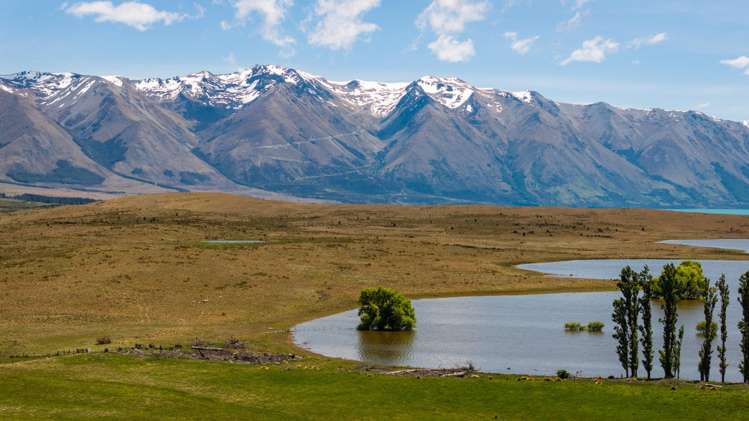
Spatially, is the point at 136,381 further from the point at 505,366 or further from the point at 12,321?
the point at 12,321

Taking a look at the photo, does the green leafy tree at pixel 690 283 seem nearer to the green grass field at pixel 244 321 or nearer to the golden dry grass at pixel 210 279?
the green grass field at pixel 244 321

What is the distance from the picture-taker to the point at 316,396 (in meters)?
56.7

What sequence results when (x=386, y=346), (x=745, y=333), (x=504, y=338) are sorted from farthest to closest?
(x=504, y=338)
(x=386, y=346)
(x=745, y=333)

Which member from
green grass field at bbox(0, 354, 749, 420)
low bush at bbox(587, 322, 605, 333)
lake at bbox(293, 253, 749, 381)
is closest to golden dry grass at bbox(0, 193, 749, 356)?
lake at bbox(293, 253, 749, 381)

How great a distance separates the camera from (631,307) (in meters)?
68.2

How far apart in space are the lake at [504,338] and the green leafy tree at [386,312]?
5.33 feet

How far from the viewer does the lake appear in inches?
2820

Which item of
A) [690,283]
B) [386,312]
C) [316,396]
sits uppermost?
[690,283]

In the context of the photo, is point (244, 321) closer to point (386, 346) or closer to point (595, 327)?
point (386, 346)

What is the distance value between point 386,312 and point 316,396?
34.0m

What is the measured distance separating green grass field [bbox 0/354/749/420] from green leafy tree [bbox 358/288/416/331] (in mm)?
26760

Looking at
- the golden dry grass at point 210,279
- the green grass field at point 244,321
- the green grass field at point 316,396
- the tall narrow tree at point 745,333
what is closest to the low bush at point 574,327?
the tall narrow tree at point 745,333

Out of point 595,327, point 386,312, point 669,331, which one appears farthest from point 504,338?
point 669,331

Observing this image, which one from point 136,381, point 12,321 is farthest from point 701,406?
point 12,321
